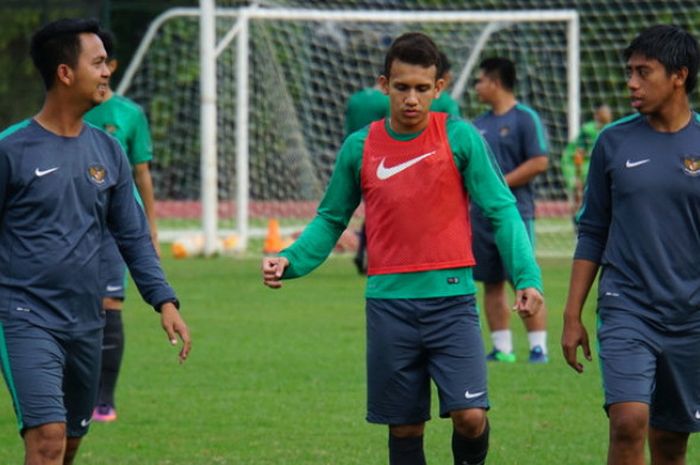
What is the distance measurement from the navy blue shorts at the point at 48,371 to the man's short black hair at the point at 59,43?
99 centimetres

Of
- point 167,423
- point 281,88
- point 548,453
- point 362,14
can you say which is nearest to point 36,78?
point 281,88

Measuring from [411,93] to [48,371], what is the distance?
184 centimetres

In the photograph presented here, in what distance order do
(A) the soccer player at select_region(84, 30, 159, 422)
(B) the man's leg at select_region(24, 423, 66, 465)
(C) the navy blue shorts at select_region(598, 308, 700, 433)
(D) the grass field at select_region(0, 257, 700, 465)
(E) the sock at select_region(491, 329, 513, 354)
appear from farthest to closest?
(E) the sock at select_region(491, 329, 513, 354), (A) the soccer player at select_region(84, 30, 159, 422), (D) the grass field at select_region(0, 257, 700, 465), (C) the navy blue shorts at select_region(598, 308, 700, 433), (B) the man's leg at select_region(24, 423, 66, 465)

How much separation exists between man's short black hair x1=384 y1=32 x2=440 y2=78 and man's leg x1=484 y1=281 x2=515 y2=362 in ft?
16.6

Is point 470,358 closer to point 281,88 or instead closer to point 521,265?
point 521,265

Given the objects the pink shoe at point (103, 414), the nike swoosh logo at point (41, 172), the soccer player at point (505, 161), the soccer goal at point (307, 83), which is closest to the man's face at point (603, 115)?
the soccer goal at point (307, 83)

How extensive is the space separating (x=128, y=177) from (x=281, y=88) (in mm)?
16728

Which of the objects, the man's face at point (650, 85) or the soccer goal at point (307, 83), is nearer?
the man's face at point (650, 85)

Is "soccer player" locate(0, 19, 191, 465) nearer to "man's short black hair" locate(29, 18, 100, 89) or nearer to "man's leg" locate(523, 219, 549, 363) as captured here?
"man's short black hair" locate(29, 18, 100, 89)

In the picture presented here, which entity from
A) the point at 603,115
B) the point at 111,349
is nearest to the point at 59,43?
the point at 111,349

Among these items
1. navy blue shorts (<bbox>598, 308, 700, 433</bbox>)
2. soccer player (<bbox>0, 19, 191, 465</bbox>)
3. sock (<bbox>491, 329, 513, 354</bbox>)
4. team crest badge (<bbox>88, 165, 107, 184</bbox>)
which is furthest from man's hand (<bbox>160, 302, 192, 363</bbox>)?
sock (<bbox>491, 329, 513, 354</bbox>)

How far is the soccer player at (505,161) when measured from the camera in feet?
38.3

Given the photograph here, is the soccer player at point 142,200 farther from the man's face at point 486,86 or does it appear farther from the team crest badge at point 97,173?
the man's face at point 486,86

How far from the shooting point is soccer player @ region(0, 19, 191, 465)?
6.18m
